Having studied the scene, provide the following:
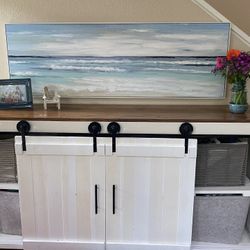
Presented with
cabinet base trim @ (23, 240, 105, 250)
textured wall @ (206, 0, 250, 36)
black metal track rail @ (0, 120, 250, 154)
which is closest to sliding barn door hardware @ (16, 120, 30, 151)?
black metal track rail @ (0, 120, 250, 154)

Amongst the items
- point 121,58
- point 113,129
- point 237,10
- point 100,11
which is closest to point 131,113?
point 113,129

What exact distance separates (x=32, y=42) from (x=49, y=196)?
101 cm

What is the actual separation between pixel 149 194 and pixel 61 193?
0.50 metres

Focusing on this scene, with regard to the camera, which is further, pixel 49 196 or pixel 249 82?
pixel 249 82

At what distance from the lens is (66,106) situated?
1.90 m

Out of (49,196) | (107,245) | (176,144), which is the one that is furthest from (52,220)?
(176,144)

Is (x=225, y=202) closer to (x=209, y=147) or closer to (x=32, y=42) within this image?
(x=209, y=147)

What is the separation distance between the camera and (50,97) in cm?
188

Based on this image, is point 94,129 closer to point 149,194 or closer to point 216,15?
point 149,194

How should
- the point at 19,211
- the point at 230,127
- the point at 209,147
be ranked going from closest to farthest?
the point at 230,127 < the point at 209,147 < the point at 19,211

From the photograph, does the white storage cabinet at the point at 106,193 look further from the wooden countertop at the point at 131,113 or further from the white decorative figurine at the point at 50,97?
the white decorative figurine at the point at 50,97

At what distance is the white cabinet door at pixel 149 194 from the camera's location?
1.53 m

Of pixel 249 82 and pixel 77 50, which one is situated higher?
pixel 77 50

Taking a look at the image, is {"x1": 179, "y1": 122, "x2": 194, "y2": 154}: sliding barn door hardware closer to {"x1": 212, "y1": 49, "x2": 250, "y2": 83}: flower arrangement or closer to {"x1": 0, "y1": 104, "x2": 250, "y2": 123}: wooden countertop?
{"x1": 0, "y1": 104, "x2": 250, "y2": 123}: wooden countertop
